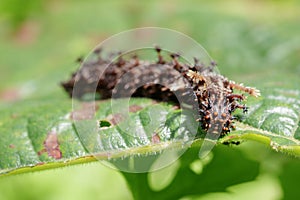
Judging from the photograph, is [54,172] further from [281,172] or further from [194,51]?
[194,51]

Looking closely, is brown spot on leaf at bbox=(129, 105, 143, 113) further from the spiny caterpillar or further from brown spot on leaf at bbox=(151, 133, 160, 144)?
brown spot on leaf at bbox=(151, 133, 160, 144)

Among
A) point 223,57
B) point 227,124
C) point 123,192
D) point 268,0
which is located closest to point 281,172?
point 227,124

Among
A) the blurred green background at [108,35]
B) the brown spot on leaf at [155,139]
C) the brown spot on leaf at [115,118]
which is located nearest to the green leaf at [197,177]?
the blurred green background at [108,35]

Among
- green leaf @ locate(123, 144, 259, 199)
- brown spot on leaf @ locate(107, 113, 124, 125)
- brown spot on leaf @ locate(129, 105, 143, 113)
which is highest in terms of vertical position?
brown spot on leaf @ locate(129, 105, 143, 113)

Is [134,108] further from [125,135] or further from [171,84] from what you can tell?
[125,135]

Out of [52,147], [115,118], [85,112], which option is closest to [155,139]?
[115,118]

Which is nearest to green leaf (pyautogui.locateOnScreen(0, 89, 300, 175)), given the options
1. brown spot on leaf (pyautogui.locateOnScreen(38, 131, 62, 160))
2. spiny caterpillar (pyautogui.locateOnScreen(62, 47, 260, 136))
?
brown spot on leaf (pyautogui.locateOnScreen(38, 131, 62, 160))
